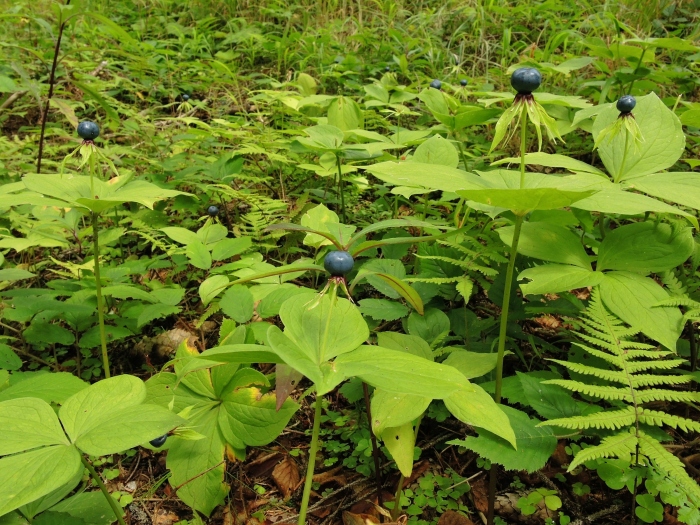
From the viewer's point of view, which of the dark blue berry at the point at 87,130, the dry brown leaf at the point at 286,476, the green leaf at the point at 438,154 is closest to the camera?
the dark blue berry at the point at 87,130

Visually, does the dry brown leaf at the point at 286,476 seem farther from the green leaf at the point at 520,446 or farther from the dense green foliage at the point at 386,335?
the green leaf at the point at 520,446

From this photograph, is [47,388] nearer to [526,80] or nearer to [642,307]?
[526,80]

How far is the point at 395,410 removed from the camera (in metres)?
1.22

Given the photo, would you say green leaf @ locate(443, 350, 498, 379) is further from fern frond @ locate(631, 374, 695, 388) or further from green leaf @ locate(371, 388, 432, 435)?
fern frond @ locate(631, 374, 695, 388)

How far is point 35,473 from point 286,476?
970 mm

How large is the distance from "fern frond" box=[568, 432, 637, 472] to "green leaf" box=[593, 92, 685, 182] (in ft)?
2.85

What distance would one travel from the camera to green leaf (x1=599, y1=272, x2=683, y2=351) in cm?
128

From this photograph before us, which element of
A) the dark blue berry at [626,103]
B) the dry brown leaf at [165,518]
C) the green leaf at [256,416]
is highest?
the dark blue berry at [626,103]

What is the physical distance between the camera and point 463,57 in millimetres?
5109

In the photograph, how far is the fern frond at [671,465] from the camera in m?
1.04

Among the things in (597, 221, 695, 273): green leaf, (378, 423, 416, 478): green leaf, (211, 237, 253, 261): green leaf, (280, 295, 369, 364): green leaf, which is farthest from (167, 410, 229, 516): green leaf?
(597, 221, 695, 273): green leaf

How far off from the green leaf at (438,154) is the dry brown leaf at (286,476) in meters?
1.40

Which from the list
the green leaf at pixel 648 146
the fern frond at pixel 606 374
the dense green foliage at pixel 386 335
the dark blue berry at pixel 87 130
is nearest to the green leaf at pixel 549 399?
the dense green foliage at pixel 386 335

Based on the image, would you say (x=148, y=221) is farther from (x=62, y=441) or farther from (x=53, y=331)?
(x=62, y=441)
